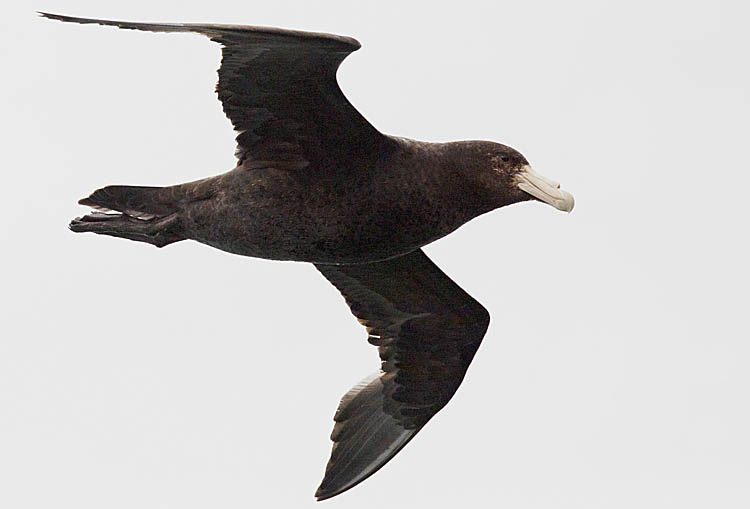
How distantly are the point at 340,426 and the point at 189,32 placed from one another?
4616mm

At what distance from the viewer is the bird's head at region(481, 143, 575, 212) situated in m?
10.1

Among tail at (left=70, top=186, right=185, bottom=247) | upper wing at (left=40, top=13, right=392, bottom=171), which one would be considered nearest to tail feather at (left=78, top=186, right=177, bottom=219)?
tail at (left=70, top=186, right=185, bottom=247)

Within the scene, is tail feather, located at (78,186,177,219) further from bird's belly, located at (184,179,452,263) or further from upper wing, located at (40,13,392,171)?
upper wing, located at (40,13,392,171)

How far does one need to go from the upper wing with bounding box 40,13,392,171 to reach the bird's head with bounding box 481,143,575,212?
2.49ft

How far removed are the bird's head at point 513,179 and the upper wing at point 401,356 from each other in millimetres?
1675

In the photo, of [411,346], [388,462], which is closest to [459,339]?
[411,346]

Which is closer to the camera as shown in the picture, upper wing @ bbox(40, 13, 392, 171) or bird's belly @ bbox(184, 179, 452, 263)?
upper wing @ bbox(40, 13, 392, 171)

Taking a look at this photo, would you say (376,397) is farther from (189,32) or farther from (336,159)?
(189,32)

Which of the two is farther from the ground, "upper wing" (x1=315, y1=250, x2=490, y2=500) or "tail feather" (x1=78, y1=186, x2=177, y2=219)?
"tail feather" (x1=78, y1=186, x2=177, y2=219)

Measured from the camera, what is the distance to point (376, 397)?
39.2 feet

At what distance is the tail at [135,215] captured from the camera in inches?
400

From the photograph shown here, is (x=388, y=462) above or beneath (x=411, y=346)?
beneath

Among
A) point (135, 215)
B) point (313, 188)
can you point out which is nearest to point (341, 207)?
point (313, 188)

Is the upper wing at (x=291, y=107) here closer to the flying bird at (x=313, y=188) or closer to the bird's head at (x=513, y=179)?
the flying bird at (x=313, y=188)
